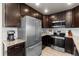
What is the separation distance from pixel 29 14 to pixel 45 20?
29 cm

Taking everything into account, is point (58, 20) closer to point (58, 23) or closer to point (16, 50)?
point (58, 23)

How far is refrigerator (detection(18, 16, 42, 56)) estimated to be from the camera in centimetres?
113

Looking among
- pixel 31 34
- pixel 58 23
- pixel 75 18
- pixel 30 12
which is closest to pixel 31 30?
pixel 31 34

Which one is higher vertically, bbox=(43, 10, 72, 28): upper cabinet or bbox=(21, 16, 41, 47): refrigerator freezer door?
bbox=(43, 10, 72, 28): upper cabinet

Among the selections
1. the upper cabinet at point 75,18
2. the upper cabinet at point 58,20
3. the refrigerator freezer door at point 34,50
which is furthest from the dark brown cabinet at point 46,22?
the upper cabinet at point 75,18

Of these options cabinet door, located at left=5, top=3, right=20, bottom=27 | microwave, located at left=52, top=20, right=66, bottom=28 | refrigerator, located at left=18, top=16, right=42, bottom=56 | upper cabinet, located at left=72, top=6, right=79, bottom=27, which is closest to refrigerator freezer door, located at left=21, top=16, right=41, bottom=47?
refrigerator, located at left=18, top=16, right=42, bottom=56

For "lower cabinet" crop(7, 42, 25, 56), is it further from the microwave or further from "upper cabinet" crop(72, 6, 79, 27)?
"upper cabinet" crop(72, 6, 79, 27)

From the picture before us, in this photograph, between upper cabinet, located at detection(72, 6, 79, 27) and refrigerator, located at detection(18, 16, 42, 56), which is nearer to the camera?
refrigerator, located at detection(18, 16, 42, 56)

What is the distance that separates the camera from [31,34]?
123cm

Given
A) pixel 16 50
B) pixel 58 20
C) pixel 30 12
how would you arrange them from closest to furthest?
pixel 16 50, pixel 30 12, pixel 58 20

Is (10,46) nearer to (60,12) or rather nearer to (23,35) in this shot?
(23,35)

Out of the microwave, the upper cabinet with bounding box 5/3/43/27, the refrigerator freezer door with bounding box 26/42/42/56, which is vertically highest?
the upper cabinet with bounding box 5/3/43/27

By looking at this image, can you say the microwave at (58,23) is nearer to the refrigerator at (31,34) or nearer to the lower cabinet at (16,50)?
the refrigerator at (31,34)

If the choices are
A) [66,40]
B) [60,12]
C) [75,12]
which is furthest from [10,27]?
[66,40]
